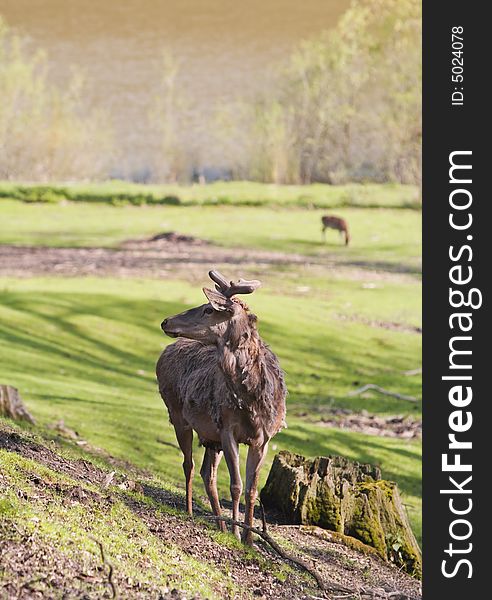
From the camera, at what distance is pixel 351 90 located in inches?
2084

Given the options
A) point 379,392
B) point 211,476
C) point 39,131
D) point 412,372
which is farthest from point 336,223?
point 211,476

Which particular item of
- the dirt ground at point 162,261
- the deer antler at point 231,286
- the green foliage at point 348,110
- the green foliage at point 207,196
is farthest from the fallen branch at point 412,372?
the green foliage at point 348,110

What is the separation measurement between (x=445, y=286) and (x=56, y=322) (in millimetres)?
12916

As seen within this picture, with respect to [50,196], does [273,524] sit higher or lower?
lower

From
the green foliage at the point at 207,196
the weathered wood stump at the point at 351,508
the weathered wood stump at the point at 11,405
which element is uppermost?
the green foliage at the point at 207,196

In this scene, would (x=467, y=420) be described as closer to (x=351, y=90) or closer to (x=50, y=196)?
(x=50, y=196)

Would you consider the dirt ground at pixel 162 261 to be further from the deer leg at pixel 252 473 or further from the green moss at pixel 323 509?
the deer leg at pixel 252 473

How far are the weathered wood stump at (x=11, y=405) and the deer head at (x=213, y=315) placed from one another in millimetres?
4834

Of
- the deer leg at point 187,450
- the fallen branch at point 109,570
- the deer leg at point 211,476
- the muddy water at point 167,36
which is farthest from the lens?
the muddy water at point 167,36

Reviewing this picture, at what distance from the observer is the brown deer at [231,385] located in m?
7.37

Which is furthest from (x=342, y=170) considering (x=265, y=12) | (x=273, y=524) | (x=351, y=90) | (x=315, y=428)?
(x=273, y=524)

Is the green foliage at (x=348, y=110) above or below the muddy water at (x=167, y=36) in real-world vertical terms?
below

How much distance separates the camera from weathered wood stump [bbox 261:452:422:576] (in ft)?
31.0

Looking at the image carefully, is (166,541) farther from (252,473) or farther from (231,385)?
(231,385)
